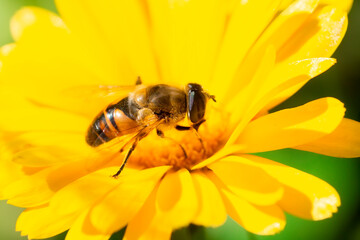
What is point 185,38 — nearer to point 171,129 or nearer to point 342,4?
point 171,129

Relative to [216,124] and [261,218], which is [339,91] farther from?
[261,218]

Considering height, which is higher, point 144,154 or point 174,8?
point 174,8

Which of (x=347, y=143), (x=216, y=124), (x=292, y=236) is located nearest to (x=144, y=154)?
(x=216, y=124)

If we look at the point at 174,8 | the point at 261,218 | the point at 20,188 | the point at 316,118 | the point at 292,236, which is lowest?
the point at 292,236

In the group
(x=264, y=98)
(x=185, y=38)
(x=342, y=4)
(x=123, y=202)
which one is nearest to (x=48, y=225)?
(x=123, y=202)

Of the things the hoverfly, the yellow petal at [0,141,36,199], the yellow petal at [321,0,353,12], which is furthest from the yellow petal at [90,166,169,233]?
the yellow petal at [321,0,353,12]

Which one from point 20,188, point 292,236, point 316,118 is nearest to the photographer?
point 316,118

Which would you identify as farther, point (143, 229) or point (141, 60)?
point (141, 60)
